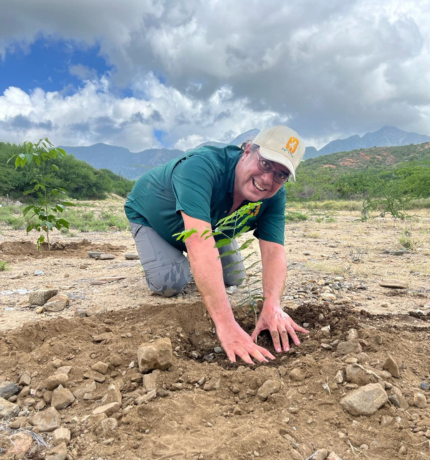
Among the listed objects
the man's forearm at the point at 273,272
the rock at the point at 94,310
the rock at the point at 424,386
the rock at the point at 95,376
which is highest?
the man's forearm at the point at 273,272

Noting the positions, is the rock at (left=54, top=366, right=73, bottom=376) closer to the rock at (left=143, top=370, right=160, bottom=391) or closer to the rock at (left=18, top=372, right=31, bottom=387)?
the rock at (left=18, top=372, right=31, bottom=387)

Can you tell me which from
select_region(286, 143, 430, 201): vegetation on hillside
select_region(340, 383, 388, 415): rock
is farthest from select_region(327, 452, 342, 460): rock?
select_region(286, 143, 430, 201): vegetation on hillside

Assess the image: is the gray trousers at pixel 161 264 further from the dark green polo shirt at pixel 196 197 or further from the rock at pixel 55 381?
the rock at pixel 55 381

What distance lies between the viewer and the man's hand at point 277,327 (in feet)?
6.86

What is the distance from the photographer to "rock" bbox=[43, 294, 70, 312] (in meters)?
2.84

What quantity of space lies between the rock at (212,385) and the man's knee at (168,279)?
5.37 feet

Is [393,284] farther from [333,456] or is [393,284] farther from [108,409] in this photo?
[108,409]

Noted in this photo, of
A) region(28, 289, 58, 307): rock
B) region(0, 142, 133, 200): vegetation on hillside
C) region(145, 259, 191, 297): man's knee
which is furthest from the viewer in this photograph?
region(0, 142, 133, 200): vegetation on hillside

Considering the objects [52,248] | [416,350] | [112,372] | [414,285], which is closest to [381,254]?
[414,285]

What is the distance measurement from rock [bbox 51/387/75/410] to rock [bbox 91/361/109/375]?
0.18 metres

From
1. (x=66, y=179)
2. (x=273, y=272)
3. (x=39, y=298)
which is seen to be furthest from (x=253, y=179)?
(x=66, y=179)

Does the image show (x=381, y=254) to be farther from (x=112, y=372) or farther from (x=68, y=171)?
(x=68, y=171)

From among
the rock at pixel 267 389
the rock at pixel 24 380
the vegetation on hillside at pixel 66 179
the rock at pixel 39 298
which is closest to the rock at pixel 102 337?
the rock at pixel 24 380

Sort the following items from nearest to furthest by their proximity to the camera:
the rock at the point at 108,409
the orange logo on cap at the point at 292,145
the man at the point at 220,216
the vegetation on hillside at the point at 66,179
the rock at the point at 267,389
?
the rock at the point at 108,409 → the rock at the point at 267,389 → the man at the point at 220,216 → the orange logo on cap at the point at 292,145 → the vegetation on hillside at the point at 66,179
